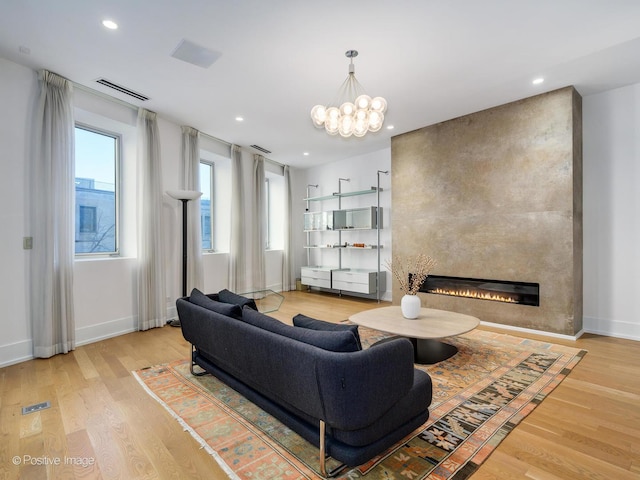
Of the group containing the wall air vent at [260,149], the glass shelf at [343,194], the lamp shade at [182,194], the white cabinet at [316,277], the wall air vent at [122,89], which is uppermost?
the wall air vent at [122,89]

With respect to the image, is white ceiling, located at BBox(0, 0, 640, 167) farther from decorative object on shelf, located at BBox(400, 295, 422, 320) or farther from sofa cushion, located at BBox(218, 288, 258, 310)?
decorative object on shelf, located at BBox(400, 295, 422, 320)

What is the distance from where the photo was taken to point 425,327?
3154mm

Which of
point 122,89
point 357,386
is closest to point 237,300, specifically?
point 357,386

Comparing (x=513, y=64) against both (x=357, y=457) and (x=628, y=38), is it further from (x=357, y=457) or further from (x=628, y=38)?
(x=357, y=457)

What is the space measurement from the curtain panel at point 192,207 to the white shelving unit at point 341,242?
277 cm

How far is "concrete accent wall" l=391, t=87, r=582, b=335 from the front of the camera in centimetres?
396

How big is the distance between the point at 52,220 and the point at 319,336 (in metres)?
3.60

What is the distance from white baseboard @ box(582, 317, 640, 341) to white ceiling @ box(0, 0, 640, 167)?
308 cm

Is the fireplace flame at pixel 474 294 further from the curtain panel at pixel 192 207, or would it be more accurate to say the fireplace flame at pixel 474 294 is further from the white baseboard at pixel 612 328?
the curtain panel at pixel 192 207

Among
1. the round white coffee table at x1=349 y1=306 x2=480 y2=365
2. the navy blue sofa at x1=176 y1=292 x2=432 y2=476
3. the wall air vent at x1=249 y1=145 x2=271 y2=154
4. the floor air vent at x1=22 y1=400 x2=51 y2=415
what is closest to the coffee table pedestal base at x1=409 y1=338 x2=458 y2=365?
the round white coffee table at x1=349 y1=306 x2=480 y2=365

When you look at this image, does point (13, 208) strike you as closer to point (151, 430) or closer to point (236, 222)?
point (151, 430)

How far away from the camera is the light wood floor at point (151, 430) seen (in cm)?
175

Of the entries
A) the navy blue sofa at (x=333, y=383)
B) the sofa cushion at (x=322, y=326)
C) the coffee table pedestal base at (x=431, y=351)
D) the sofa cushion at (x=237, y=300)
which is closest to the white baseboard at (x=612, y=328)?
the coffee table pedestal base at (x=431, y=351)

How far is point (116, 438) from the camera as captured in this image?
2.04 m
